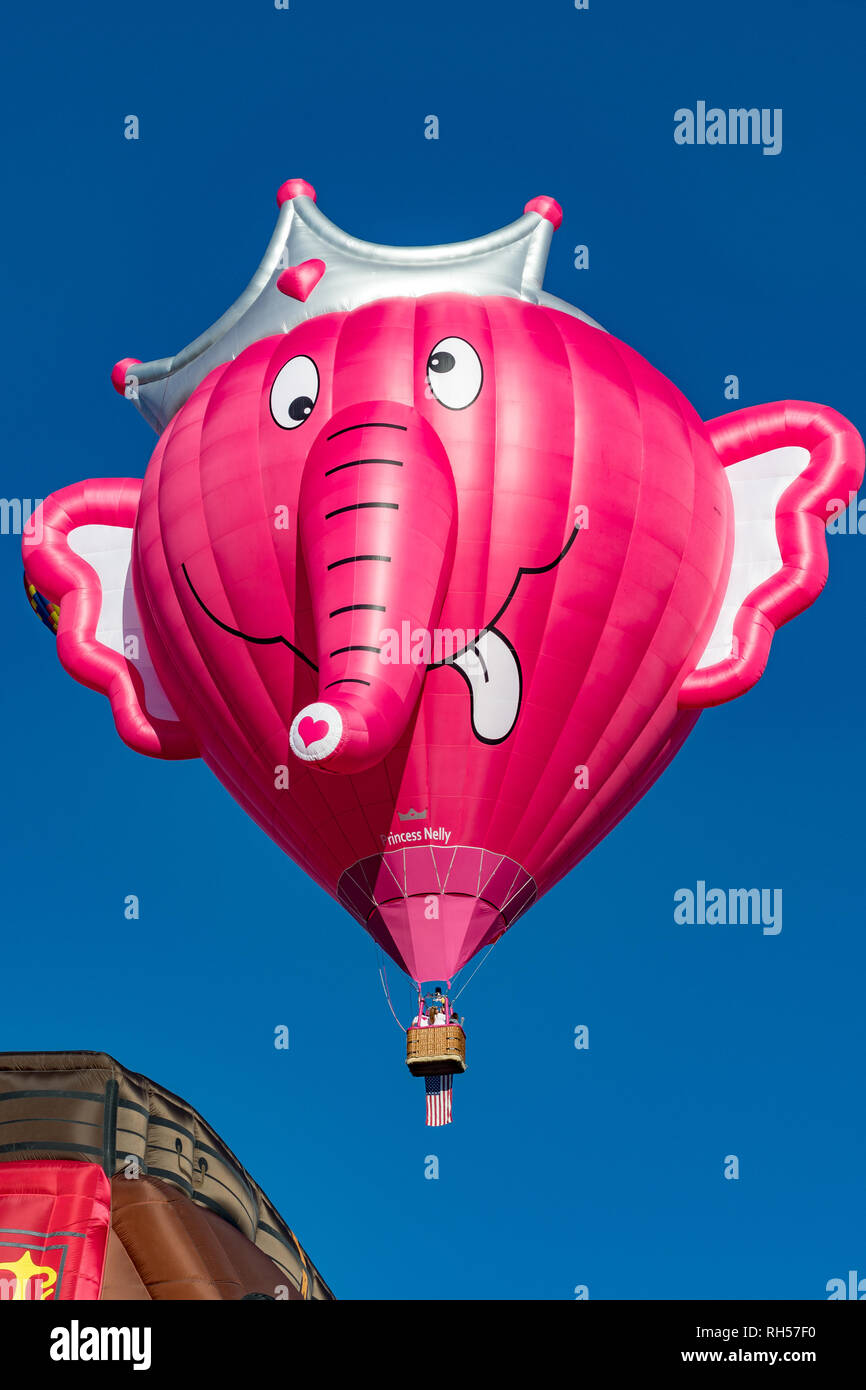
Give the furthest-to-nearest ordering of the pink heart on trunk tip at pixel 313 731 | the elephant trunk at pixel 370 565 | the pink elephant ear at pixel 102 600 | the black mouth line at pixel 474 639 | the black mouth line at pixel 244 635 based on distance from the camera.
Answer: the pink elephant ear at pixel 102 600, the black mouth line at pixel 244 635, the black mouth line at pixel 474 639, the elephant trunk at pixel 370 565, the pink heart on trunk tip at pixel 313 731

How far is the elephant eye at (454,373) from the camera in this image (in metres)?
21.5

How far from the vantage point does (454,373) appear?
21.6 metres

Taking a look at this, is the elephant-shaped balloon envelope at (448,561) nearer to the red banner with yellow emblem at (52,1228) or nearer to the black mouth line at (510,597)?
the black mouth line at (510,597)

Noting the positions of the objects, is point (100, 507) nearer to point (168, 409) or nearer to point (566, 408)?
point (168, 409)

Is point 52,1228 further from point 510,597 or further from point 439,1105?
point 510,597

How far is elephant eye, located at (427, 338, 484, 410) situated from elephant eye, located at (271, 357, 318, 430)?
121 centimetres

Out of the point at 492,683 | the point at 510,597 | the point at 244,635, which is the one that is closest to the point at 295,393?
the point at 244,635

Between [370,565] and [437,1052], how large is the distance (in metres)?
4.76

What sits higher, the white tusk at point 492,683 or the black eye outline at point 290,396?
the black eye outline at point 290,396

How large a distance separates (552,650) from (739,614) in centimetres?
261

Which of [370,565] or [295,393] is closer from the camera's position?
[370,565]

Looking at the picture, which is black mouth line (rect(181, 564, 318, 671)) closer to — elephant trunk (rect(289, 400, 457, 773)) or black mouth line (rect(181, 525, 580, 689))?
black mouth line (rect(181, 525, 580, 689))

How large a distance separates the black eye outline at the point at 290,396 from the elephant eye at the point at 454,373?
1.19 metres

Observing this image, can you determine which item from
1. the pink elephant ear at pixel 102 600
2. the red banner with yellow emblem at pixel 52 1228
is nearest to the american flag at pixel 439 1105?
the pink elephant ear at pixel 102 600
